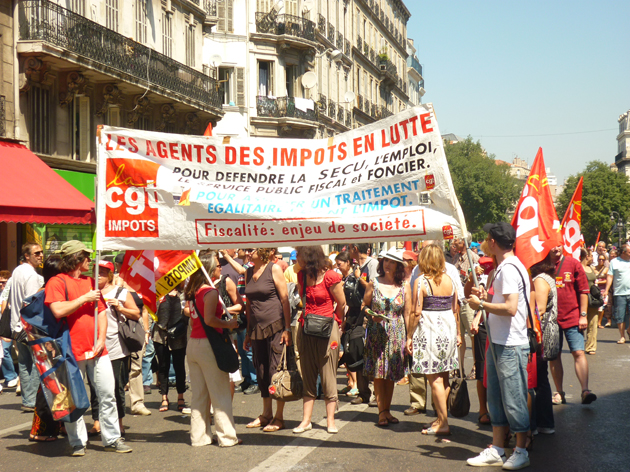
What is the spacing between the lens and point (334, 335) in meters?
6.99

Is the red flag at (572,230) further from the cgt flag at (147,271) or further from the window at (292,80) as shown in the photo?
the window at (292,80)

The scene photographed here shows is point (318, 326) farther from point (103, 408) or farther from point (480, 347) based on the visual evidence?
point (103, 408)

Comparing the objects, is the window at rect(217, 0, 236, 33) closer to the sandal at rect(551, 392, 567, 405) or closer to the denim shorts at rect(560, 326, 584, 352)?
the denim shorts at rect(560, 326, 584, 352)

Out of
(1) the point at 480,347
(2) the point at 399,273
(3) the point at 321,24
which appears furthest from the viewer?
(3) the point at 321,24

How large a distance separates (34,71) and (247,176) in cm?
1285

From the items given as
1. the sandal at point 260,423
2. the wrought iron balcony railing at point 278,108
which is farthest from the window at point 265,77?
the sandal at point 260,423

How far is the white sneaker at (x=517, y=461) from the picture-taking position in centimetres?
557

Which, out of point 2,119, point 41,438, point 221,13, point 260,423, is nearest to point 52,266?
point 41,438

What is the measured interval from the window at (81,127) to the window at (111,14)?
7.90ft

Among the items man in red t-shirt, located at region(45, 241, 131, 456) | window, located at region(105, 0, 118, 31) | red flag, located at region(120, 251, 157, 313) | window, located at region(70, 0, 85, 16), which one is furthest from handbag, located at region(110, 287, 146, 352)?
window, located at region(105, 0, 118, 31)

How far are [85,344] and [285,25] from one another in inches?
1160

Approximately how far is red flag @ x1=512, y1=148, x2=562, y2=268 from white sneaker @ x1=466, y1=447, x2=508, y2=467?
152 cm

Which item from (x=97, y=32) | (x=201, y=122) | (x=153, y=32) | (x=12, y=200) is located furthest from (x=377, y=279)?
(x=201, y=122)

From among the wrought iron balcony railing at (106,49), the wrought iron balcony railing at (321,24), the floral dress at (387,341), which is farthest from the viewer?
the wrought iron balcony railing at (321,24)
